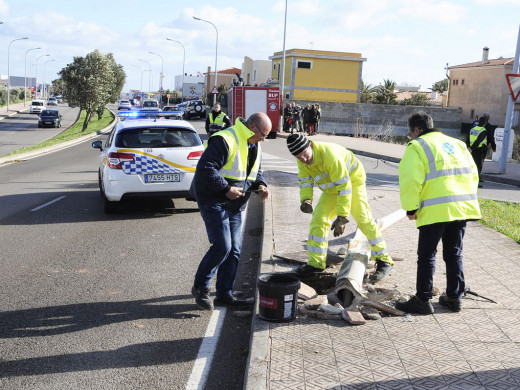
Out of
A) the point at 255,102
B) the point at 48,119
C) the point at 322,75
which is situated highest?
the point at 322,75

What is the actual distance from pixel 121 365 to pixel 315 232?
2762mm

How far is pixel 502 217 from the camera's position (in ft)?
36.4

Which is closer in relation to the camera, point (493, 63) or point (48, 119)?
point (48, 119)

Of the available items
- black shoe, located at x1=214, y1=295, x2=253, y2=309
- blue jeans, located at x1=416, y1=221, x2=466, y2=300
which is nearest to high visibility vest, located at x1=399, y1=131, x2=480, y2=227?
blue jeans, located at x1=416, y1=221, x2=466, y2=300

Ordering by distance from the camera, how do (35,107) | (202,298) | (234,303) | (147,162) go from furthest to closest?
(35,107)
(147,162)
(234,303)
(202,298)

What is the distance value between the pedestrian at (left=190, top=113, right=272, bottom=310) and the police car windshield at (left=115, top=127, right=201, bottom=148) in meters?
4.82

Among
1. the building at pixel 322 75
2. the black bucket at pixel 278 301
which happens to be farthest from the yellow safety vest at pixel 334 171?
the building at pixel 322 75

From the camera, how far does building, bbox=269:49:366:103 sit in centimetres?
5862

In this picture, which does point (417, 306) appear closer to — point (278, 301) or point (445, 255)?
point (445, 255)

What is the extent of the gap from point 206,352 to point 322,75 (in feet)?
185

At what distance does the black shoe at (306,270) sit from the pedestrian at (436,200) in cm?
124

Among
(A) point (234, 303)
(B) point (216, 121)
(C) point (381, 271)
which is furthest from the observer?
(B) point (216, 121)

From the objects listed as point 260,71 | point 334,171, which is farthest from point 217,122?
point 260,71

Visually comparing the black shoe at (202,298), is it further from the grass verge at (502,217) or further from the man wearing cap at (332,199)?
the grass verge at (502,217)
